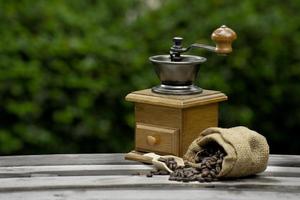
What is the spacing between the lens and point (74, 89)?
4824mm

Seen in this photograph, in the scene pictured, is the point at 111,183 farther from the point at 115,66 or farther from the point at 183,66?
the point at 115,66

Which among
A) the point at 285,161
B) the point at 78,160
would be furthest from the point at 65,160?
the point at 285,161

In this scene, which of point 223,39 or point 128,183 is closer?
point 128,183

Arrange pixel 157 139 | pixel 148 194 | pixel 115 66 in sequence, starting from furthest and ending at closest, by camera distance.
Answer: pixel 115 66 → pixel 157 139 → pixel 148 194

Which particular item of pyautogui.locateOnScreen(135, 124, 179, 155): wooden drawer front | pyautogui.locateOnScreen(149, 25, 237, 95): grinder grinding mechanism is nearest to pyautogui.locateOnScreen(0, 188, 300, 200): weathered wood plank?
pyautogui.locateOnScreen(135, 124, 179, 155): wooden drawer front

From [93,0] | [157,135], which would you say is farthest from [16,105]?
[157,135]

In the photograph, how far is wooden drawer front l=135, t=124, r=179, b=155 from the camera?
3.09 m

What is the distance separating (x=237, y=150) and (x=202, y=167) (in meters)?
0.12

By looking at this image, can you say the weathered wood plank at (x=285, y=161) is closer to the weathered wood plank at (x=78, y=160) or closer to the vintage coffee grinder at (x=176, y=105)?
Result: the weathered wood plank at (x=78, y=160)

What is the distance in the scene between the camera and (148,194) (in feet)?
9.08

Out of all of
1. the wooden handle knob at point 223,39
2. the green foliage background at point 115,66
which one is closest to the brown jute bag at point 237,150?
the wooden handle knob at point 223,39

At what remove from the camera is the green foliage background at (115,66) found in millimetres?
4770

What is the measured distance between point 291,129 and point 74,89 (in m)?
1.21

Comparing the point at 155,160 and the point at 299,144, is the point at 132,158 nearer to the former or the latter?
the point at 155,160
